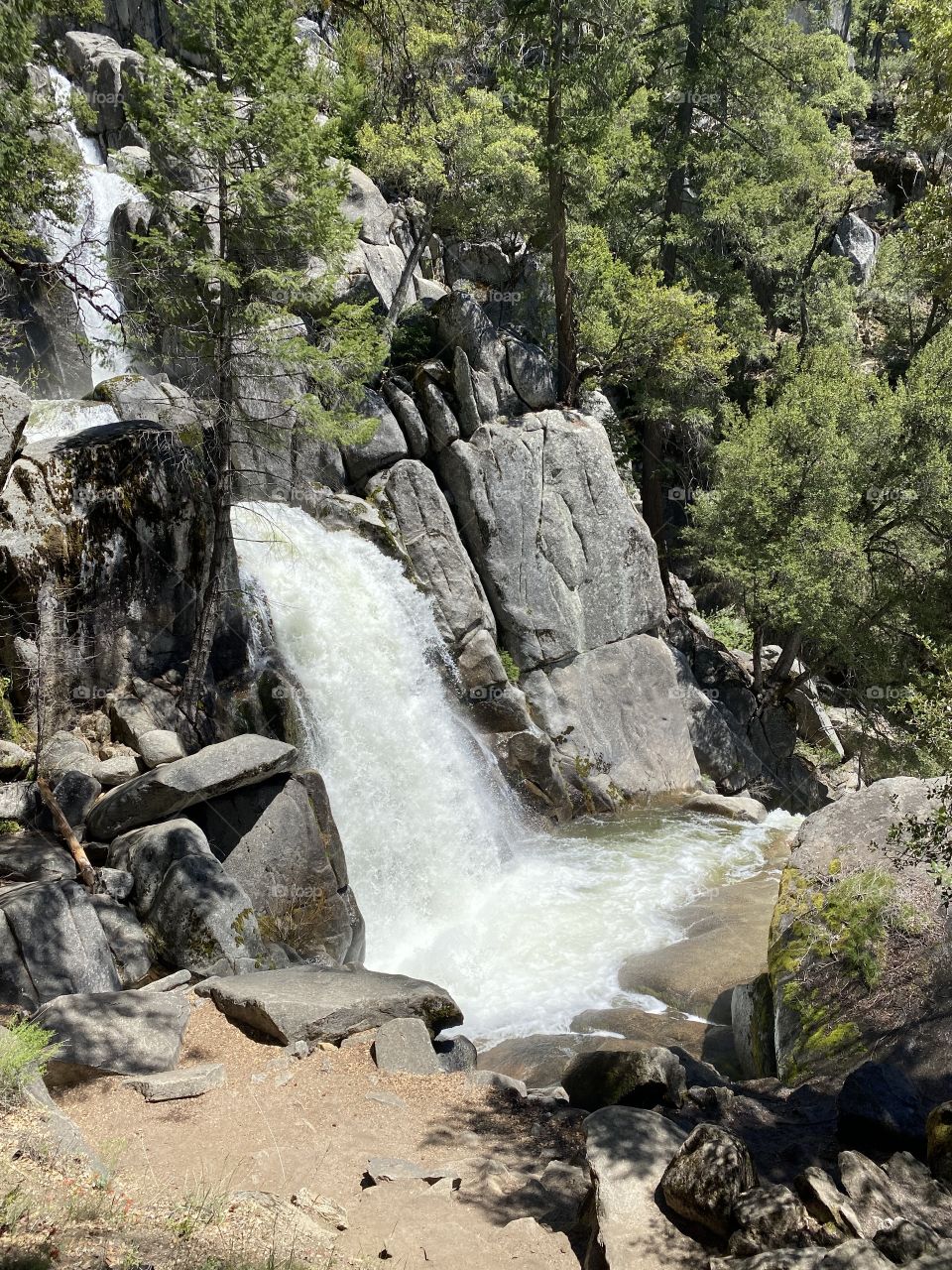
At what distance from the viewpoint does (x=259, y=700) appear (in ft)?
47.0

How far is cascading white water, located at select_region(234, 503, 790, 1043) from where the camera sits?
12273 millimetres

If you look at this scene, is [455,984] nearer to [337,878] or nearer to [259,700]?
[337,878]

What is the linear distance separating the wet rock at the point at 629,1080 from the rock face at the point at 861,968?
1443mm

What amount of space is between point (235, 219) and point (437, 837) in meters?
10.5

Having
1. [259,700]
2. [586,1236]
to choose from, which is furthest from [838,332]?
[586,1236]

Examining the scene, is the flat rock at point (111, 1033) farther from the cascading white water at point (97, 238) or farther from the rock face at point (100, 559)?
the cascading white water at point (97, 238)

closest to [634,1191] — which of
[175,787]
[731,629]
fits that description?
[175,787]

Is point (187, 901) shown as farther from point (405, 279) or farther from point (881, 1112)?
point (405, 279)

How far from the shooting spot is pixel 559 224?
21016 millimetres

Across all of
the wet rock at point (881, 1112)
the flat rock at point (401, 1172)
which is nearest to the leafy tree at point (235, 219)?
the flat rock at point (401, 1172)

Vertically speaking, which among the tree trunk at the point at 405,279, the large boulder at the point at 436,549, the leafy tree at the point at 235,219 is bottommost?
the large boulder at the point at 436,549

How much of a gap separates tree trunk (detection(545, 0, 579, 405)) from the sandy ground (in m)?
18.0

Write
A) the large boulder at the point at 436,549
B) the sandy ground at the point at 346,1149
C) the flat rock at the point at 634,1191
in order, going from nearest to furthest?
the flat rock at the point at 634,1191 < the sandy ground at the point at 346,1149 < the large boulder at the point at 436,549

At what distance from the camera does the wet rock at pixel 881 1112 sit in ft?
18.9
